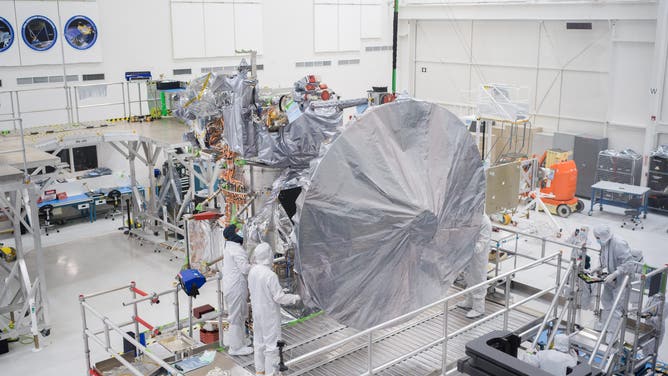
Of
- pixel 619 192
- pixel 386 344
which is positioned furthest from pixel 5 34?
pixel 619 192

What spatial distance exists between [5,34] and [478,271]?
458 inches

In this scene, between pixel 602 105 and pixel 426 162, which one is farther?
pixel 602 105

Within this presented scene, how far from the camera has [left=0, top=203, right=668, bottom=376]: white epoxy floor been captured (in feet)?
32.4

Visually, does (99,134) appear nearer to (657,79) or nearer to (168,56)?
(168,56)

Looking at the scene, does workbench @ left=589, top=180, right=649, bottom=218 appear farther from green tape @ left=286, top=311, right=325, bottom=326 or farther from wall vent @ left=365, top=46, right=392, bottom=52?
green tape @ left=286, top=311, right=325, bottom=326

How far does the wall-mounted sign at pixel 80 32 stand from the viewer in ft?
50.8

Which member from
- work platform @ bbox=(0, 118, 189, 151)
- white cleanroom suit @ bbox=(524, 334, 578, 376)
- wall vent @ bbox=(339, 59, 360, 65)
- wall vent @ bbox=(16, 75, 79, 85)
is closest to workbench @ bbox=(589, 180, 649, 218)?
wall vent @ bbox=(339, 59, 360, 65)

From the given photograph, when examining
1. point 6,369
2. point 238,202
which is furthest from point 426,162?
point 6,369

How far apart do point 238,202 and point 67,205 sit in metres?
8.40

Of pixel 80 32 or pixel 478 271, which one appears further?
pixel 80 32

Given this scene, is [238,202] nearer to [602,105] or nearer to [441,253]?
[441,253]

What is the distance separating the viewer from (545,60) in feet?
65.2

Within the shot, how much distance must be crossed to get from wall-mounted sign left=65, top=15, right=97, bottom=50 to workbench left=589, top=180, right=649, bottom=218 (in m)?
12.9

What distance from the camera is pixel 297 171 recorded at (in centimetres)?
889
